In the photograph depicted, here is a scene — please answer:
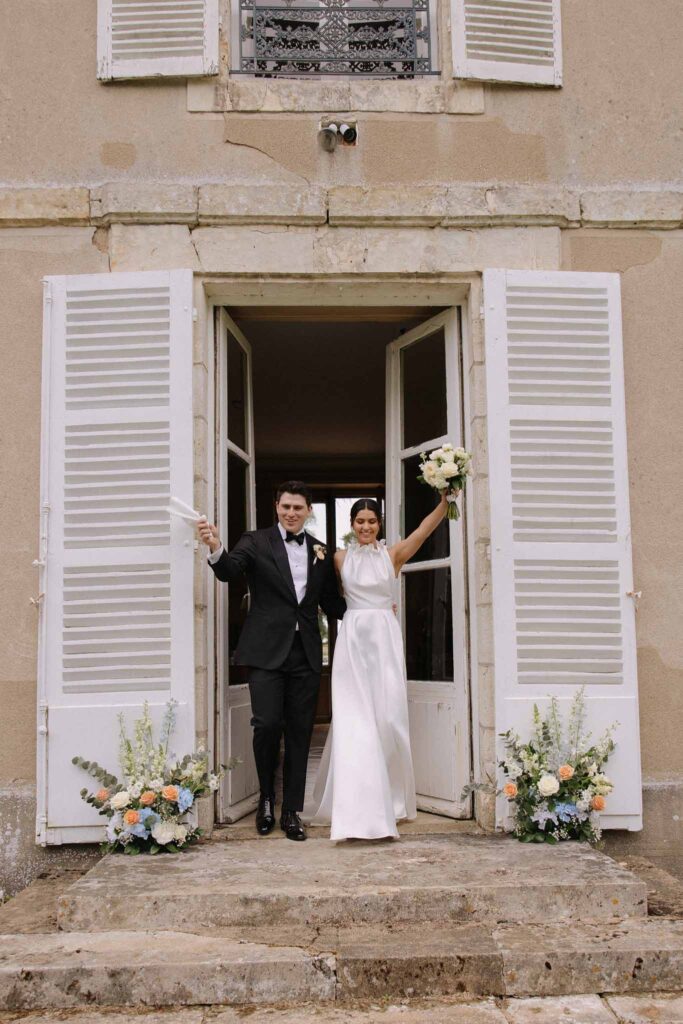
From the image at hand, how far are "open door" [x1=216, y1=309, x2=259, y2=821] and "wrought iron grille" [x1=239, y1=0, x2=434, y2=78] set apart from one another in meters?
1.36

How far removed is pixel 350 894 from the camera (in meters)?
3.65

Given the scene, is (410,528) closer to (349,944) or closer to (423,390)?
(423,390)

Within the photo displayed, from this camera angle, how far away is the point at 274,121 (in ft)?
16.1

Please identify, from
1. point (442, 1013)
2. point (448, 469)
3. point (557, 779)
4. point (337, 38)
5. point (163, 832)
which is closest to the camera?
point (442, 1013)

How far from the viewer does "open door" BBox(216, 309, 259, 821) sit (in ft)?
16.1

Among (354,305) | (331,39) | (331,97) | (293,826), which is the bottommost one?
(293,826)

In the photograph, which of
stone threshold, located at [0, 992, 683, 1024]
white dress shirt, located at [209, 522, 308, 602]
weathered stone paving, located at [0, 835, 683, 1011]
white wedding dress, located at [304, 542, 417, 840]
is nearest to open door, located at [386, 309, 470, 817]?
white wedding dress, located at [304, 542, 417, 840]

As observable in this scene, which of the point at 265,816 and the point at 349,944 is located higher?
the point at 265,816

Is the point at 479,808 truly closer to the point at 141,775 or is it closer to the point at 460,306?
the point at 141,775

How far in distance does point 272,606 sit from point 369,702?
65cm

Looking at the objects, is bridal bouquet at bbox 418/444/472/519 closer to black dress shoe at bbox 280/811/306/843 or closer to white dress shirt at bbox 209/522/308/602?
white dress shirt at bbox 209/522/308/602

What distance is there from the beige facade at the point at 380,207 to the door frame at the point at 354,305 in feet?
0.05

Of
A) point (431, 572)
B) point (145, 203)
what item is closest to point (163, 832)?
point (431, 572)

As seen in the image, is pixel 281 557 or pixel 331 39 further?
pixel 331 39
